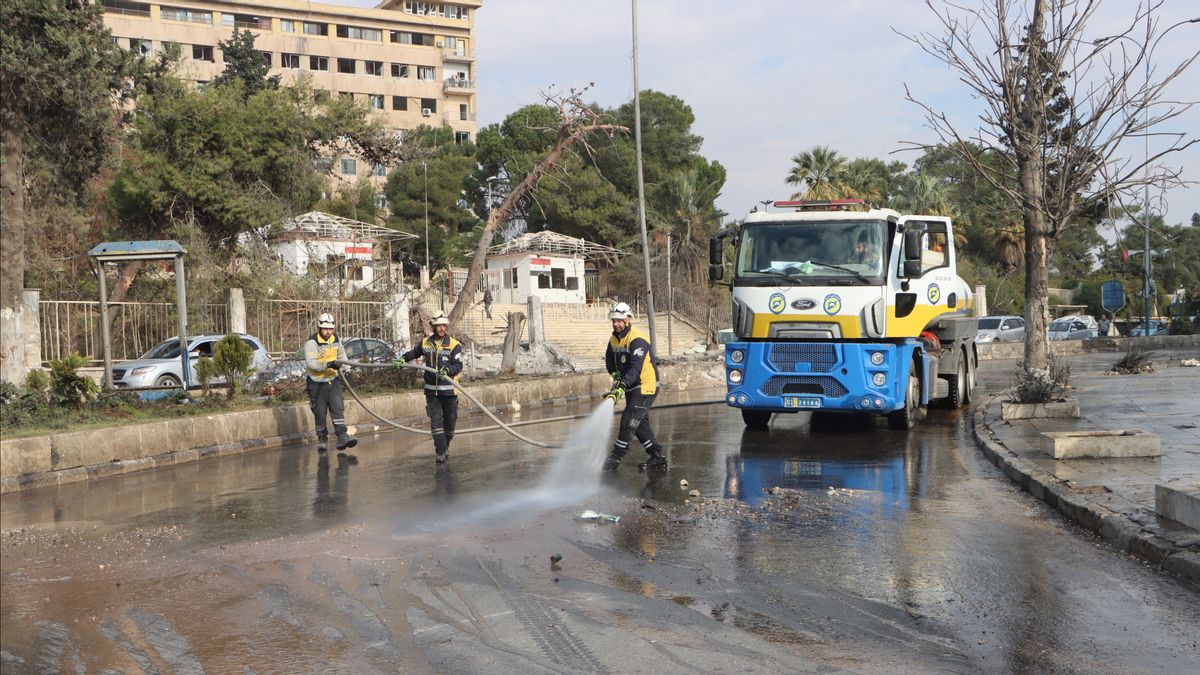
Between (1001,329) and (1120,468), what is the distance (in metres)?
33.4

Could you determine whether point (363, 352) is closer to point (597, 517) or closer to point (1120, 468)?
point (597, 517)

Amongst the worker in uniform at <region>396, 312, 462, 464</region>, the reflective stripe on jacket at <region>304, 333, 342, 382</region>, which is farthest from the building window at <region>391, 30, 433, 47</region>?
the worker in uniform at <region>396, 312, 462, 464</region>

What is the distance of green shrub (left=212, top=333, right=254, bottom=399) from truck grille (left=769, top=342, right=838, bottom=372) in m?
8.44

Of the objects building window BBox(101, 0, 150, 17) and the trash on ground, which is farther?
building window BBox(101, 0, 150, 17)

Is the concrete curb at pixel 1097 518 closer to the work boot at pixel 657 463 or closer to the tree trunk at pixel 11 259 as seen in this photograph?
the work boot at pixel 657 463

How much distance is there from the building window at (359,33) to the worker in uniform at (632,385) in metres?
71.8

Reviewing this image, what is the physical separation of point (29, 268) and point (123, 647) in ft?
77.7

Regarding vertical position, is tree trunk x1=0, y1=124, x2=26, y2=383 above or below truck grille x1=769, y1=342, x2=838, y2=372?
above

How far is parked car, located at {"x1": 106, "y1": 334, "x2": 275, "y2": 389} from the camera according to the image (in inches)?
829

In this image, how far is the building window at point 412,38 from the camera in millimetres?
79562

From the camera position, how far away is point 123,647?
5.30 meters

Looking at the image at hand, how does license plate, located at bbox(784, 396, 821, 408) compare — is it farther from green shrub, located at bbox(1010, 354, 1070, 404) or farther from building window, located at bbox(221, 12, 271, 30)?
building window, located at bbox(221, 12, 271, 30)

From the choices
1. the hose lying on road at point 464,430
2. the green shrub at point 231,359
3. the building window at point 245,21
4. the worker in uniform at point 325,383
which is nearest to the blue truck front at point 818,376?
the hose lying on road at point 464,430

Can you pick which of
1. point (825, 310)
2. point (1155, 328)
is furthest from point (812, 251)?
point (1155, 328)
